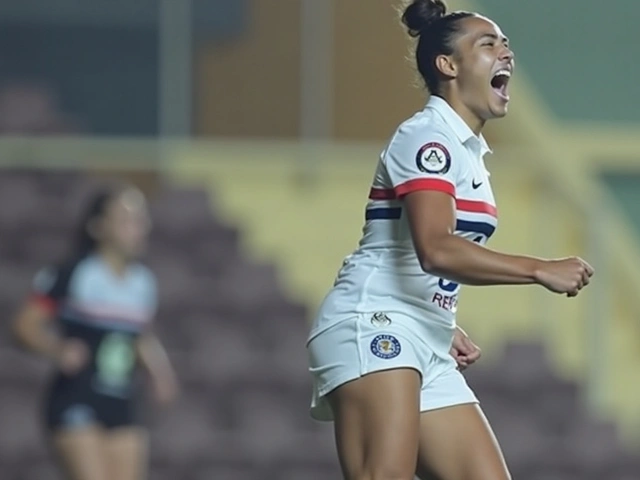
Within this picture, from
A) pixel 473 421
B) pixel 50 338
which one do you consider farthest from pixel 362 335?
pixel 50 338

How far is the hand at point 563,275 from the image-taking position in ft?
13.9

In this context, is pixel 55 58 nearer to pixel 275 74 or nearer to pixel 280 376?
pixel 275 74

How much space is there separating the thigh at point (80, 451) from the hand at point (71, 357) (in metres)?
0.22

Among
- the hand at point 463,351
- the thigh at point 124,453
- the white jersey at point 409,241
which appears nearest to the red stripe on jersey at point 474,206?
the white jersey at point 409,241

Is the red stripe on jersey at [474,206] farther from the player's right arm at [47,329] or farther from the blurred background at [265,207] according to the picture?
the blurred background at [265,207]

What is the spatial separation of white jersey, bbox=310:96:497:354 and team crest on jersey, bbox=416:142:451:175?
2 centimetres

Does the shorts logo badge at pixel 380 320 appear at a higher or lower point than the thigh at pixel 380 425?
higher

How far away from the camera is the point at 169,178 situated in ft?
33.6

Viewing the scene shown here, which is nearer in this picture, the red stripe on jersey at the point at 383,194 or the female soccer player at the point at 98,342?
the red stripe on jersey at the point at 383,194

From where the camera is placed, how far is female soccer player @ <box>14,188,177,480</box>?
799cm

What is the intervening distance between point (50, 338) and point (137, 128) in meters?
2.12

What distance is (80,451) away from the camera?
26.0 ft

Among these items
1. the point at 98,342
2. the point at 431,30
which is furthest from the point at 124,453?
the point at 431,30

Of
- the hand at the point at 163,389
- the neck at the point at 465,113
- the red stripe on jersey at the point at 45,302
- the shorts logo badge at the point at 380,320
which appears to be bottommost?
the hand at the point at 163,389
